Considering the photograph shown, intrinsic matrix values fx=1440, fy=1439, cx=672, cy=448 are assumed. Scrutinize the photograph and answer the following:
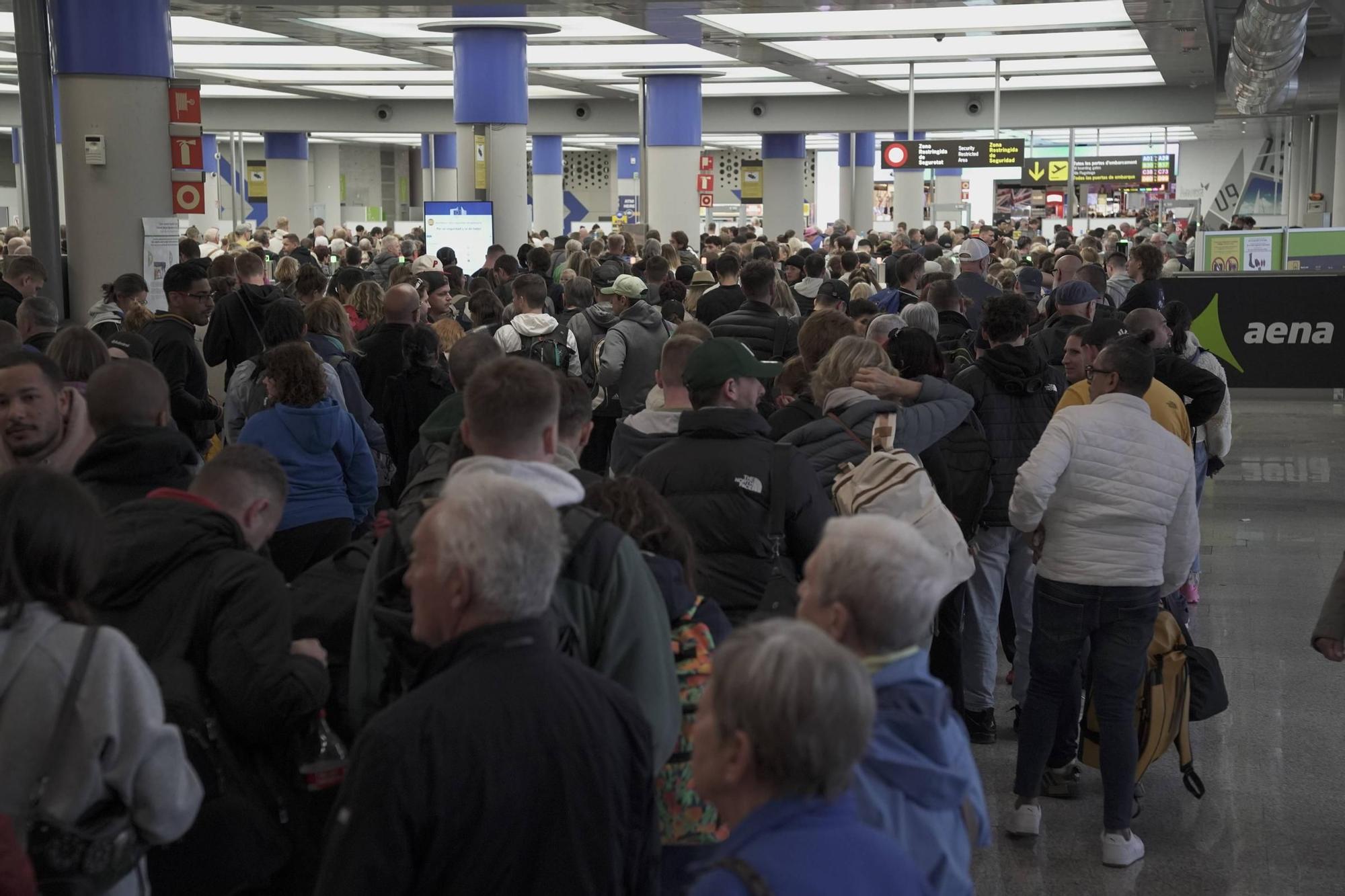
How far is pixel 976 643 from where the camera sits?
6008 millimetres

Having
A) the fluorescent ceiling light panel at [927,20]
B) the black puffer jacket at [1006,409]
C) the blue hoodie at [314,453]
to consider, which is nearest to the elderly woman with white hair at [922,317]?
the black puffer jacket at [1006,409]

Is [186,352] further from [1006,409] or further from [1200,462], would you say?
[1200,462]

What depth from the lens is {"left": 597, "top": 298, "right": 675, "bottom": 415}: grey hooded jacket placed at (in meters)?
8.69

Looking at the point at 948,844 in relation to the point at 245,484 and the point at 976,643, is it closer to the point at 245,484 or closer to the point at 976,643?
the point at 245,484

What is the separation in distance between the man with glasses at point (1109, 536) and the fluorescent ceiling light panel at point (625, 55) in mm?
17018

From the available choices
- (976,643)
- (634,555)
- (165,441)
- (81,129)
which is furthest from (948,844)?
(81,129)

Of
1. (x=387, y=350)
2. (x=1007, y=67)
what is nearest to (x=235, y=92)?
(x=1007, y=67)

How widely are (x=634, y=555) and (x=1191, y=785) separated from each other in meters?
3.23

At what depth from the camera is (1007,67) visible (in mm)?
24906

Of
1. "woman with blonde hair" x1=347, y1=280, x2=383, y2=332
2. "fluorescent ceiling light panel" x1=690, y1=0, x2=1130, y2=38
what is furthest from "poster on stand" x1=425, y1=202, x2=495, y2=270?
"woman with blonde hair" x1=347, y1=280, x2=383, y2=332

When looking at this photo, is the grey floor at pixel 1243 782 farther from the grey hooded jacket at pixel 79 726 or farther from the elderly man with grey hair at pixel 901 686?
the grey hooded jacket at pixel 79 726

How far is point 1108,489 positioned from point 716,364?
1472mm

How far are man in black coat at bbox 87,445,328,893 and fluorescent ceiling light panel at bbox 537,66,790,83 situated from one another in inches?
864

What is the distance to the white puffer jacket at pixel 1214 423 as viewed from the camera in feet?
23.4
